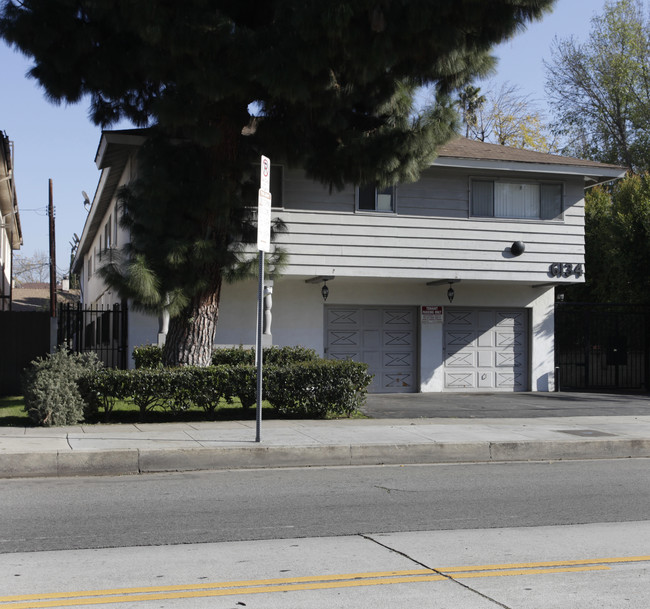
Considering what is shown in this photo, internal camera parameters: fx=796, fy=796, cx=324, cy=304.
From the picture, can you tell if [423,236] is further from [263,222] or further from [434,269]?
[263,222]

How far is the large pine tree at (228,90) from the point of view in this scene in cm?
1195

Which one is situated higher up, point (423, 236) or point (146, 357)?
point (423, 236)

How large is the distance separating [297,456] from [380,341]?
10.1m

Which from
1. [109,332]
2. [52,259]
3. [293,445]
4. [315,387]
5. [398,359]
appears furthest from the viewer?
[52,259]

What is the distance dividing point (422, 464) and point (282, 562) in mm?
5225

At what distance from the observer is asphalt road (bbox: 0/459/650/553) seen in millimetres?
6648

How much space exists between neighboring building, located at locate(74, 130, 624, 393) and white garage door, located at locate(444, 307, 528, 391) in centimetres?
3

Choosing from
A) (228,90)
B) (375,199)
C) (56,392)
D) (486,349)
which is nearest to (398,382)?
(486,349)

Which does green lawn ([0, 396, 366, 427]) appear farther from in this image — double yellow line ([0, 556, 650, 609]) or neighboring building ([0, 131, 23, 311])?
neighboring building ([0, 131, 23, 311])

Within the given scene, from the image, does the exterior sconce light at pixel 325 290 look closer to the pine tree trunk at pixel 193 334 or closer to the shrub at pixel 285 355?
the shrub at pixel 285 355

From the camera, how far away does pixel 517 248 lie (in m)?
19.4

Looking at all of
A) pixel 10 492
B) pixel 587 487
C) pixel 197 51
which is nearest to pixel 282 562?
pixel 10 492

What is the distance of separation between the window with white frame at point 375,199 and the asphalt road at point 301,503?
9754 mm

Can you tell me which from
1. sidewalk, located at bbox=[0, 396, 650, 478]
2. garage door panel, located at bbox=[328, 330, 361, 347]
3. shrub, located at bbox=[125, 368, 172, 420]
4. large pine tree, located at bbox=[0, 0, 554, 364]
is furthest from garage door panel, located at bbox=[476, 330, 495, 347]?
shrub, located at bbox=[125, 368, 172, 420]
